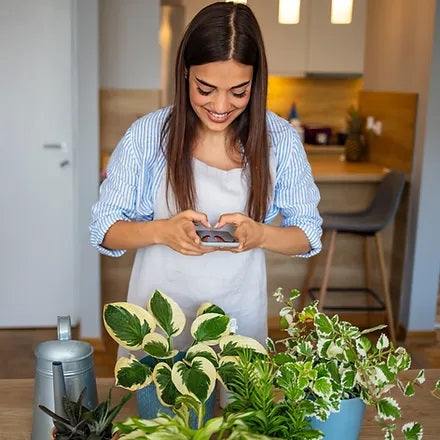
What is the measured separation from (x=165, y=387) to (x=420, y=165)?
3.07 metres

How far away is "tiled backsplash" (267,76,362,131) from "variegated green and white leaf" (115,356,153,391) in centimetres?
543

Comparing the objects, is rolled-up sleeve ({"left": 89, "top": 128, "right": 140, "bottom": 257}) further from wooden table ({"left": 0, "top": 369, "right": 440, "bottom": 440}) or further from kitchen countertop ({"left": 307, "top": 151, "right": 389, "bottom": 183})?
kitchen countertop ({"left": 307, "top": 151, "right": 389, "bottom": 183})

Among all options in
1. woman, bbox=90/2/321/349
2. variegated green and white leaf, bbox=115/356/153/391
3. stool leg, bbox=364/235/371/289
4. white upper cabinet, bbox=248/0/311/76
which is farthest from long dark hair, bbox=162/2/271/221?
white upper cabinet, bbox=248/0/311/76

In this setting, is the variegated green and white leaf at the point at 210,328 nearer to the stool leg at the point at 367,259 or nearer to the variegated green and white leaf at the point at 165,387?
the variegated green and white leaf at the point at 165,387

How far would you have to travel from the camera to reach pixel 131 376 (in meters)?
1.20

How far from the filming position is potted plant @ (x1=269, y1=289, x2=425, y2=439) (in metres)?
1.08

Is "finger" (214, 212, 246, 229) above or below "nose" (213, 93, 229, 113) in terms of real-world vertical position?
below

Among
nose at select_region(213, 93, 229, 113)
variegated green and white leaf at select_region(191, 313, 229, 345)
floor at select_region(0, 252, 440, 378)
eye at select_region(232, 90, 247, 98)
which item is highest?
eye at select_region(232, 90, 247, 98)

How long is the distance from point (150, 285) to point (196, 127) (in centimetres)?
39

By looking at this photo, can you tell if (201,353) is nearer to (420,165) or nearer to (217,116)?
(217,116)

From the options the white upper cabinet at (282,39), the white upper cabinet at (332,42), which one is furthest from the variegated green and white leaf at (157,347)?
the white upper cabinet at (332,42)

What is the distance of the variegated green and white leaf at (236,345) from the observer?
1.21m

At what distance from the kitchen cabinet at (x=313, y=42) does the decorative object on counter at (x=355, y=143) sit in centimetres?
127

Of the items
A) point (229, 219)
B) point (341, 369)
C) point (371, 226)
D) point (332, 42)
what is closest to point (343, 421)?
point (341, 369)
